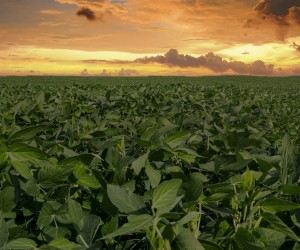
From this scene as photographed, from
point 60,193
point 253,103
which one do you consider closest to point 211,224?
point 60,193

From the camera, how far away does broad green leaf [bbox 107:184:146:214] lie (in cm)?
122

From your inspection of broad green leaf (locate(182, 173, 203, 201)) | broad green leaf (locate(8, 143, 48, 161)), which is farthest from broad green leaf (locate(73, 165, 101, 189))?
broad green leaf (locate(182, 173, 203, 201))

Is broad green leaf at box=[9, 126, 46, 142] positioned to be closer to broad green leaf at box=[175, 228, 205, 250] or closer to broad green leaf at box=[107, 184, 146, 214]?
broad green leaf at box=[107, 184, 146, 214]

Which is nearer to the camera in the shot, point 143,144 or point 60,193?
point 60,193

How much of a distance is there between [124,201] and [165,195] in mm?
126

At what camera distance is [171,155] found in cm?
199

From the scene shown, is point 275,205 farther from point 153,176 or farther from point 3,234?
point 3,234

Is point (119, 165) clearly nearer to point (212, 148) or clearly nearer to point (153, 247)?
point (153, 247)

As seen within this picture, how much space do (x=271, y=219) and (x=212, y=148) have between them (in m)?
1.18

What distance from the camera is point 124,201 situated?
1237mm

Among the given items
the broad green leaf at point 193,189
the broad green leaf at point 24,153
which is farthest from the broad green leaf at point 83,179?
the broad green leaf at point 193,189

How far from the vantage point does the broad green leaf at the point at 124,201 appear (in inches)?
48.2

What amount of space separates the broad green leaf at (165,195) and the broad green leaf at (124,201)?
0.19 ft

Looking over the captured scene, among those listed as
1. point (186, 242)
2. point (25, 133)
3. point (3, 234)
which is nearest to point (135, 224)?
point (186, 242)
